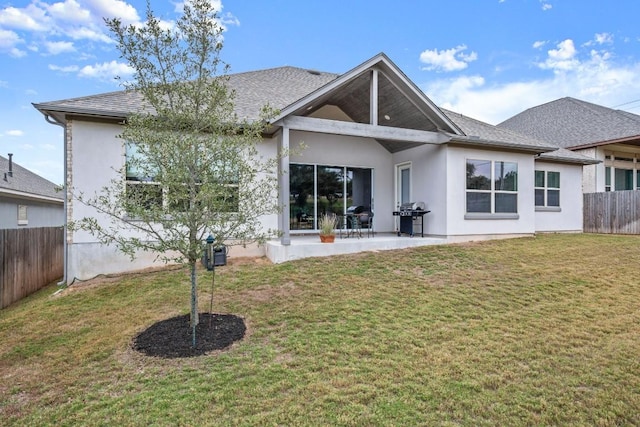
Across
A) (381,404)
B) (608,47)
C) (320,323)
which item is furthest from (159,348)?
(608,47)

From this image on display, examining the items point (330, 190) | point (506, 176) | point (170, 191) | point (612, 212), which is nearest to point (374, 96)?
point (330, 190)

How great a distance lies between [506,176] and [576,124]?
35.7ft

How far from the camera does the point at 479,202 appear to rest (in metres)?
11.1

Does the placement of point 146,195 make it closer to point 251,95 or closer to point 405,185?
point 251,95

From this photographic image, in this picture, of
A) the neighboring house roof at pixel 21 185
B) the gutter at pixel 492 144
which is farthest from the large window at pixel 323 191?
the neighboring house roof at pixel 21 185

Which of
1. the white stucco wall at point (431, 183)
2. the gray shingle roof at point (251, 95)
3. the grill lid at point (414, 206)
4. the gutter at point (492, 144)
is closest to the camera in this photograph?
the gray shingle roof at point (251, 95)

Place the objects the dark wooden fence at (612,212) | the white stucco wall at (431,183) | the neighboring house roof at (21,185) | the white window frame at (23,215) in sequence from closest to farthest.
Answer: the white stucco wall at (431,183) < the neighboring house roof at (21,185) < the dark wooden fence at (612,212) < the white window frame at (23,215)

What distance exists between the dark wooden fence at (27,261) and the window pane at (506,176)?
1394cm

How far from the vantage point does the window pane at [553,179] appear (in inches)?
530

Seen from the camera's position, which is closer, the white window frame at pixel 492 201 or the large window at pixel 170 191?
the large window at pixel 170 191

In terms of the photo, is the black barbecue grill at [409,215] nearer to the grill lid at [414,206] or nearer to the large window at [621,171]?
the grill lid at [414,206]

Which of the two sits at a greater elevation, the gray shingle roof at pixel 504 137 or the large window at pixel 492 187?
the gray shingle roof at pixel 504 137

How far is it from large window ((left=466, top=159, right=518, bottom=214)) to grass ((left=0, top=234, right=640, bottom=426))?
3.55 m

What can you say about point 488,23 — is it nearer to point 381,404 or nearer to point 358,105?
point 358,105
